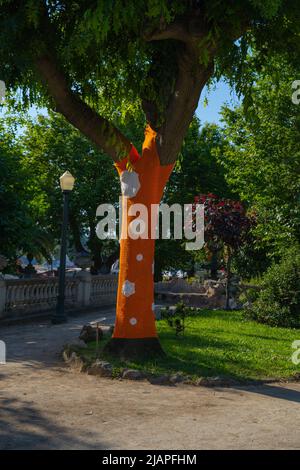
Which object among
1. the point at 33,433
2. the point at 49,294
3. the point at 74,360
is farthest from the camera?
the point at 49,294

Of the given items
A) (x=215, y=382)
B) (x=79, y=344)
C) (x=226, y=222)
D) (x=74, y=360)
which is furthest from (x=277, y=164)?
(x=215, y=382)

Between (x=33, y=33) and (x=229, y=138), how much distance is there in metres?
19.1

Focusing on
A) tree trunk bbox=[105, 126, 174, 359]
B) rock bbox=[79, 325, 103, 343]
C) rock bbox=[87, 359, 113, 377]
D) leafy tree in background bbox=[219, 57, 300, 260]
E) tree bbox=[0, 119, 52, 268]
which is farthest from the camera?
leafy tree in background bbox=[219, 57, 300, 260]

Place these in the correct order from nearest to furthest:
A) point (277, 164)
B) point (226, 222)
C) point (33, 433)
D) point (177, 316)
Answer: point (33, 433)
point (177, 316)
point (226, 222)
point (277, 164)

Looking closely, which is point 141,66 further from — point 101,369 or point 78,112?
point 101,369

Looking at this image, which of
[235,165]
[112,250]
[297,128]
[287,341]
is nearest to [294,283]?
[287,341]

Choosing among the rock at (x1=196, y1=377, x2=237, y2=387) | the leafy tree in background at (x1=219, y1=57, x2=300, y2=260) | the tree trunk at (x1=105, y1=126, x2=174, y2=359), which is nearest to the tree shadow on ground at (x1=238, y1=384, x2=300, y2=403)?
the rock at (x1=196, y1=377, x2=237, y2=387)

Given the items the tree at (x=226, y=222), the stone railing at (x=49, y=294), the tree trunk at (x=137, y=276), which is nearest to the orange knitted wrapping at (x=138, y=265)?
the tree trunk at (x=137, y=276)

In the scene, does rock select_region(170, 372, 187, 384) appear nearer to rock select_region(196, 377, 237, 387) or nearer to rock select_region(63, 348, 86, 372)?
rock select_region(196, 377, 237, 387)

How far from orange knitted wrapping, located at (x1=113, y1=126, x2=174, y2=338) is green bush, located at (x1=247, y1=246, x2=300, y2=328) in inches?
349

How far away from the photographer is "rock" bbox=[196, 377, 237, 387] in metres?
9.30

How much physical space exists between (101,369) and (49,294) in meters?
11.1

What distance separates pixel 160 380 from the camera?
9383mm

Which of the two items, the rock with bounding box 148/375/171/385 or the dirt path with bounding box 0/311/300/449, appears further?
the rock with bounding box 148/375/171/385
